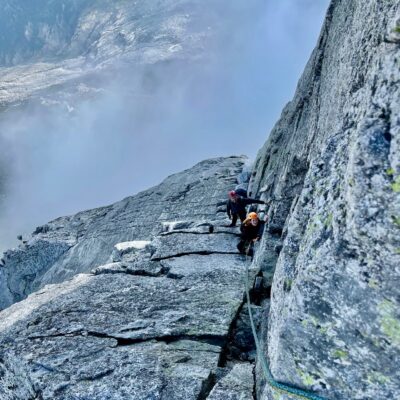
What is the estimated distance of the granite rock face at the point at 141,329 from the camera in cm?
855

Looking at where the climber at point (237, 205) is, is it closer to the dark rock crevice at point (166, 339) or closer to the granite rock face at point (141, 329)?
the granite rock face at point (141, 329)

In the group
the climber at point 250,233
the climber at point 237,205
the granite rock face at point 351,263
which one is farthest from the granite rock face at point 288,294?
the climber at point 237,205

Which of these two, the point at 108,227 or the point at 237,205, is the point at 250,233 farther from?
the point at 108,227

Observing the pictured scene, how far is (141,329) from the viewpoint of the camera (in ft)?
35.5

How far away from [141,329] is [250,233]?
283 inches

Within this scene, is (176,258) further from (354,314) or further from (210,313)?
(354,314)

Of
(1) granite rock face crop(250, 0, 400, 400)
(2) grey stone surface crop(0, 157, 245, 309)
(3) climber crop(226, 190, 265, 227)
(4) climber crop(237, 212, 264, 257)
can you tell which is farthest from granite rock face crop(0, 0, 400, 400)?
(2) grey stone surface crop(0, 157, 245, 309)

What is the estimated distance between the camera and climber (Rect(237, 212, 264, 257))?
54.0 ft

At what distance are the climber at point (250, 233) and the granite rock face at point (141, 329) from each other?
565 mm

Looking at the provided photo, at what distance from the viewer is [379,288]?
167 inches

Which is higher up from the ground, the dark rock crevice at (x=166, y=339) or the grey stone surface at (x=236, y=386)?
the grey stone surface at (x=236, y=386)

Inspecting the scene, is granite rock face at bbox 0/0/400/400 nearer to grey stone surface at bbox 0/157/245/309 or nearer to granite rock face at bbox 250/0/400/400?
granite rock face at bbox 250/0/400/400

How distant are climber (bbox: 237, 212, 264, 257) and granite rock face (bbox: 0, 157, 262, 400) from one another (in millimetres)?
565

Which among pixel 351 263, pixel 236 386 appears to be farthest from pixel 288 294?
pixel 236 386
